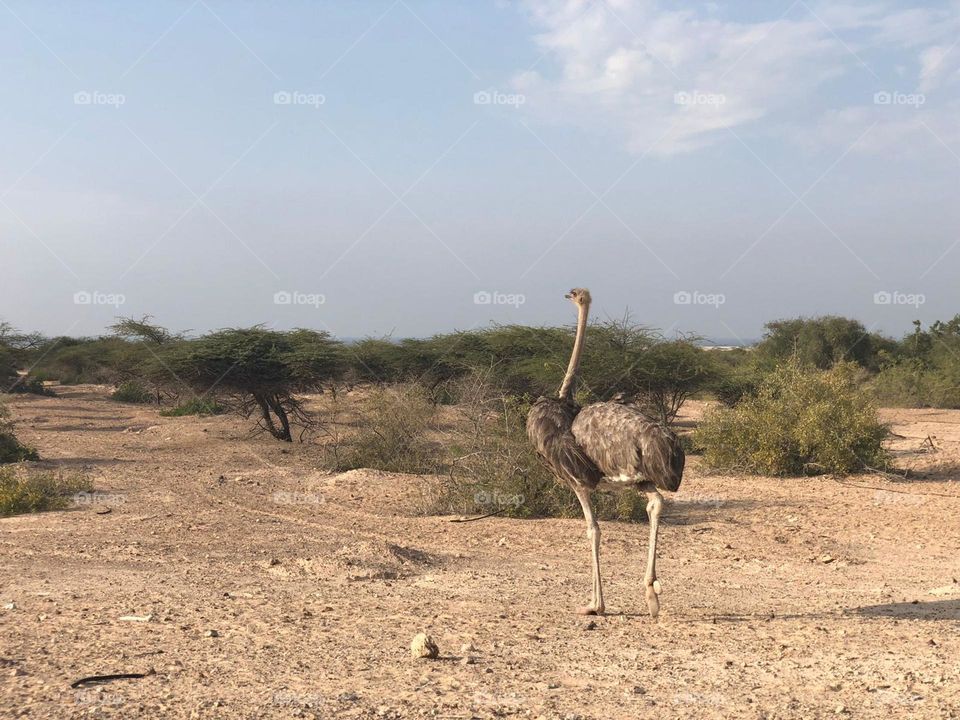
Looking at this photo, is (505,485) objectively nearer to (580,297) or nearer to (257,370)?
(580,297)

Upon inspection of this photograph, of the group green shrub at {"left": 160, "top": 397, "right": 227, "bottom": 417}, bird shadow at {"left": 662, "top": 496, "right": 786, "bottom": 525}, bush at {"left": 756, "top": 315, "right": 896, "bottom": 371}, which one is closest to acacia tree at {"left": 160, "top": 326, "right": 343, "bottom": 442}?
green shrub at {"left": 160, "top": 397, "right": 227, "bottom": 417}

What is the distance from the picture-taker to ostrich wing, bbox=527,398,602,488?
21.8 ft

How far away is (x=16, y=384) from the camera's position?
2902 centimetres

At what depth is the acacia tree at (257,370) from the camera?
19.3 meters

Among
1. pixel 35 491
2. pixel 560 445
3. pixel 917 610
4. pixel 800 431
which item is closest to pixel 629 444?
pixel 560 445

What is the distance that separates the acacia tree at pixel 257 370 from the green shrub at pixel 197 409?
12.2 feet

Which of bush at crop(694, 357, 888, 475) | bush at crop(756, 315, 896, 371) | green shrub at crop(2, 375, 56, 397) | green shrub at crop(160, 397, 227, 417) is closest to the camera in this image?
bush at crop(694, 357, 888, 475)

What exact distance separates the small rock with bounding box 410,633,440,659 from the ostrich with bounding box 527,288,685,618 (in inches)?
60.0

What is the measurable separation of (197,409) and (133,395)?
6.36m

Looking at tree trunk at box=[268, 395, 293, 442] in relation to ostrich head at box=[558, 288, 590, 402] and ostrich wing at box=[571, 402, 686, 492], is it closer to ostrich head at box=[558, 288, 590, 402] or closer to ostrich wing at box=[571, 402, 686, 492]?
ostrich head at box=[558, 288, 590, 402]

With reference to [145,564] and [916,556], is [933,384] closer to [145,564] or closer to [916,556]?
[916,556]

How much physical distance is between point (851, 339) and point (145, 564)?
116 feet

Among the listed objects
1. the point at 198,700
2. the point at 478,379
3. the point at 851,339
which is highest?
the point at 851,339

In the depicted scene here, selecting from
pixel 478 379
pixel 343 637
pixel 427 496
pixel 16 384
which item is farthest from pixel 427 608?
pixel 16 384
